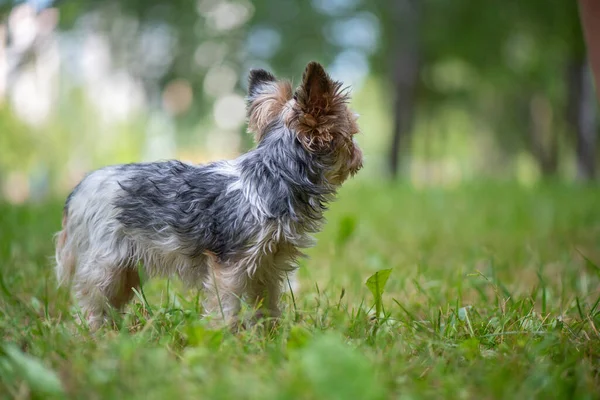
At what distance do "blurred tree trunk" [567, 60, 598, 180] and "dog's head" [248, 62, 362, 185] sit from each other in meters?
15.0

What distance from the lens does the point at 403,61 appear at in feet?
58.5

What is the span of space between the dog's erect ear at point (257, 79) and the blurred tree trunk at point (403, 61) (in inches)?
567

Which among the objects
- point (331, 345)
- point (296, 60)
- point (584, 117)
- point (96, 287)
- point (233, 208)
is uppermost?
point (296, 60)

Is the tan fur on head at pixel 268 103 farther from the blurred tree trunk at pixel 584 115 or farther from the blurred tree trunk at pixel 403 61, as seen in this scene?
the blurred tree trunk at pixel 403 61

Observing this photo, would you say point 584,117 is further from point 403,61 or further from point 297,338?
point 297,338

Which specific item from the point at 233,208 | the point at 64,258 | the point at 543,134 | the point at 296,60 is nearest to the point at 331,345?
the point at 233,208

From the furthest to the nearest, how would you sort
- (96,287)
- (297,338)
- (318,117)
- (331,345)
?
(96,287) < (318,117) < (297,338) < (331,345)

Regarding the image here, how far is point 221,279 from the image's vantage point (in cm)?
334

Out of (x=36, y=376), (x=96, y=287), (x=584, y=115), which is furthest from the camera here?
(x=584, y=115)

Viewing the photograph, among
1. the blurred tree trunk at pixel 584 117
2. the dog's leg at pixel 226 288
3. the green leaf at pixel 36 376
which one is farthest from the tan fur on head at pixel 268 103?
the blurred tree trunk at pixel 584 117

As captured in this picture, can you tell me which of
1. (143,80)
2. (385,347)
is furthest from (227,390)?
(143,80)

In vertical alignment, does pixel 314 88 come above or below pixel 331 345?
above

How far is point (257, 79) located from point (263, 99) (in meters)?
0.21

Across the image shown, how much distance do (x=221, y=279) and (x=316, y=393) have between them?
1.41 m
